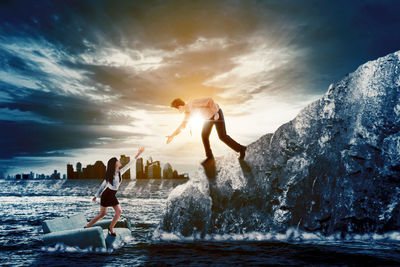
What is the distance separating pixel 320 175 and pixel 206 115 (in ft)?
12.1

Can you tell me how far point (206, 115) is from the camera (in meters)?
8.80

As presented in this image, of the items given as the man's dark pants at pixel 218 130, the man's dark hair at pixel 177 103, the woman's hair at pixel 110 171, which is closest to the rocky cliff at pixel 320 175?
the man's dark pants at pixel 218 130

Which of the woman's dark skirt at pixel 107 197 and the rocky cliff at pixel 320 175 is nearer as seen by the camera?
the rocky cliff at pixel 320 175

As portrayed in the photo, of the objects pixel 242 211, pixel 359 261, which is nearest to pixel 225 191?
pixel 242 211

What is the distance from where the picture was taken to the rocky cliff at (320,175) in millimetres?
8188

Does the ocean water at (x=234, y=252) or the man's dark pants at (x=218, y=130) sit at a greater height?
the man's dark pants at (x=218, y=130)

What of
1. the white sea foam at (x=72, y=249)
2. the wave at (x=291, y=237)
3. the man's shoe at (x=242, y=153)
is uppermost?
the man's shoe at (x=242, y=153)

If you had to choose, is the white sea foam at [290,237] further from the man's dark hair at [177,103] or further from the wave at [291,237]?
the man's dark hair at [177,103]

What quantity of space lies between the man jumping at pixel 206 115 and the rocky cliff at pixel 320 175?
1.25 metres

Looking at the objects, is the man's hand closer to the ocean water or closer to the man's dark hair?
the man's dark hair

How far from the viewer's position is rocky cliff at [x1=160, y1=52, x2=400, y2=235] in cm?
819

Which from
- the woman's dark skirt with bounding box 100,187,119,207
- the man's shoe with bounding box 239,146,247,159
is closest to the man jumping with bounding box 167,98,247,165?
the man's shoe with bounding box 239,146,247,159

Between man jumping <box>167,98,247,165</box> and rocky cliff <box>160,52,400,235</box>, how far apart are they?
1.25 m

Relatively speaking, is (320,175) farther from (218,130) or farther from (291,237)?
(218,130)
